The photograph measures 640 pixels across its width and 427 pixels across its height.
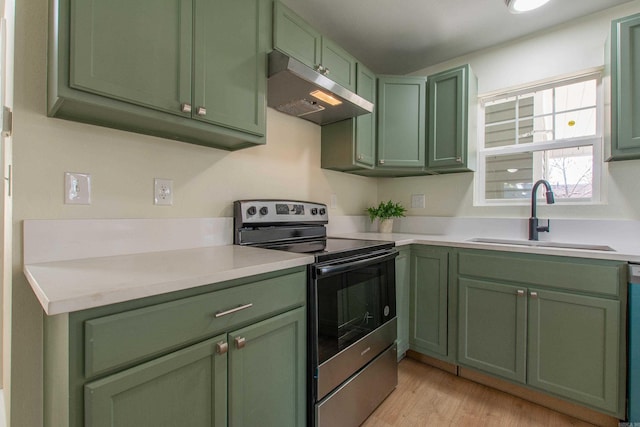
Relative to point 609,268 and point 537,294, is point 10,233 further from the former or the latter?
point 609,268

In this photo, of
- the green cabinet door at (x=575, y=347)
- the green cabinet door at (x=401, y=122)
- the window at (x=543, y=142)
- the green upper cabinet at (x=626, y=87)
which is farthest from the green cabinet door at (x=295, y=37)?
the green cabinet door at (x=575, y=347)

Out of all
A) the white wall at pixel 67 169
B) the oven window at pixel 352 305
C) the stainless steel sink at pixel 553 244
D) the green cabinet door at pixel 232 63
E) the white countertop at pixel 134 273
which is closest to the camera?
the white countertop at pixel 134 273

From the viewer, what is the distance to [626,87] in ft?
5.40

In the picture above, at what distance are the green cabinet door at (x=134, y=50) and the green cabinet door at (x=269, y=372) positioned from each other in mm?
916

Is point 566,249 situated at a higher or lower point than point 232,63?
lower

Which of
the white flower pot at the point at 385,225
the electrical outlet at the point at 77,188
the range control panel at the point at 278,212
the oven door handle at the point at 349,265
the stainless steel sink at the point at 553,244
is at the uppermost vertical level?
the electrical outlet at the point at 77,188

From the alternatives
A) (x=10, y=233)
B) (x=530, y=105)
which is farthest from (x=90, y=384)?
(x=530, y=105)

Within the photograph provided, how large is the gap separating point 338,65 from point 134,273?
1696 mm

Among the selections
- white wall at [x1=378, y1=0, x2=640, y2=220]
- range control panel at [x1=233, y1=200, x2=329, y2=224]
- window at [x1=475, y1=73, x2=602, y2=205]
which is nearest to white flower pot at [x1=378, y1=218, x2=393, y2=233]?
white wall at [x1=378, y1=0, x2=640, y2=220]

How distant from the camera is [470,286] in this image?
186cm

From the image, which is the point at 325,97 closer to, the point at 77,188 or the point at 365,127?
the point at 365,127

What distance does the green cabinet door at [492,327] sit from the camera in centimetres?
170

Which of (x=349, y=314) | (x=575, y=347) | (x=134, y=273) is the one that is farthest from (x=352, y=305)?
(x=575, y=347)

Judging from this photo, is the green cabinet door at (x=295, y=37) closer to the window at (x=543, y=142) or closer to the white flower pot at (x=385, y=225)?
the white flower pot at (x=385, y=225)
